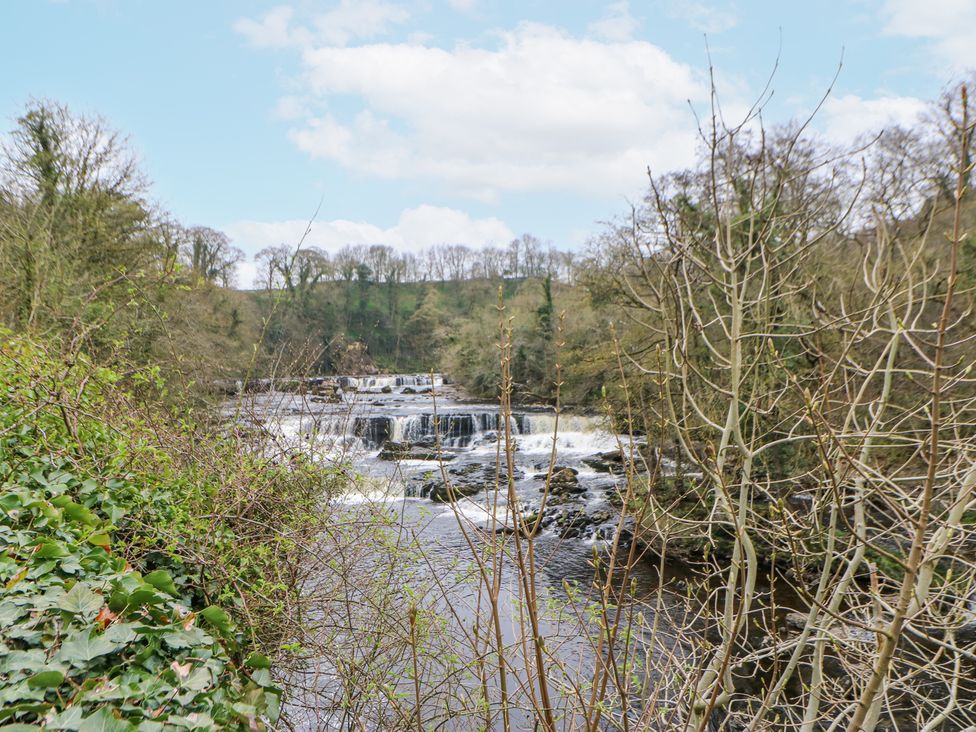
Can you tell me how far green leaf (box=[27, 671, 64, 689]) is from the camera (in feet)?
5.57

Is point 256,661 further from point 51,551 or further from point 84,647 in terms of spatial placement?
point 51,551

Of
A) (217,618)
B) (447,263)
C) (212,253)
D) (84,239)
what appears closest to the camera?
(217,618)

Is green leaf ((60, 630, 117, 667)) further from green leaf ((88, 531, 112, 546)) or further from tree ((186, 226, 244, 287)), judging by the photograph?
tree ((186, 226, 244, 287))

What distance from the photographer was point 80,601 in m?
2.07

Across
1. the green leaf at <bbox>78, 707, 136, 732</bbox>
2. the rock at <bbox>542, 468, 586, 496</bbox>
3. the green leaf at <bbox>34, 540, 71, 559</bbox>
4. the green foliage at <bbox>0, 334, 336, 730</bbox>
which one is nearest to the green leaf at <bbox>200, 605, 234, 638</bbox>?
the green foliage at <bbox>0, 334, 336, 730</bbox>

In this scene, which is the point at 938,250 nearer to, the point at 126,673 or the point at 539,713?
the point at 539,713

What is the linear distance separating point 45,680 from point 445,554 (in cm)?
779

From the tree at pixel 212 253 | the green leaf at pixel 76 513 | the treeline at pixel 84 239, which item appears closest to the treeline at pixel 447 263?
the tree at pixel 212 253

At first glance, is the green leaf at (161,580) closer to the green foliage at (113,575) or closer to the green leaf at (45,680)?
the green foliage at (113,575)

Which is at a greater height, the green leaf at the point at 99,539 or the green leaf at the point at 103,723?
the green leaf at the point at 99,539

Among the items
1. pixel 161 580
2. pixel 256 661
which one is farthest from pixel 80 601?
pixel 256 661

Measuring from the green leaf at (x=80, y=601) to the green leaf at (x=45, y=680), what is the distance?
0.34 metres

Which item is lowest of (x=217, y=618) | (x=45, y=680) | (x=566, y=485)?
(x=566, y=485)

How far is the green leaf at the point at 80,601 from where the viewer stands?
2.03 meters
